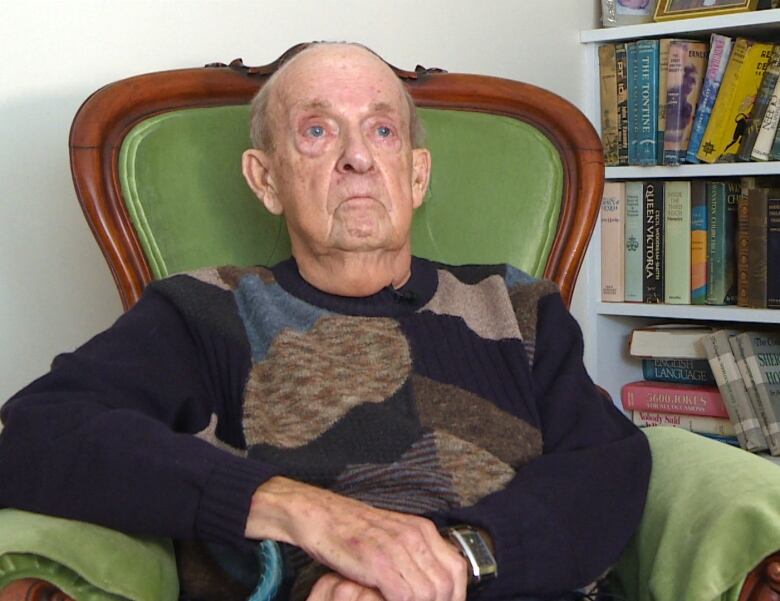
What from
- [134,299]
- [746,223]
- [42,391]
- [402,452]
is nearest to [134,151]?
[134,299]

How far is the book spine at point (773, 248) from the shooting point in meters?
2.61

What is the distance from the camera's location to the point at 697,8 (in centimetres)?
270

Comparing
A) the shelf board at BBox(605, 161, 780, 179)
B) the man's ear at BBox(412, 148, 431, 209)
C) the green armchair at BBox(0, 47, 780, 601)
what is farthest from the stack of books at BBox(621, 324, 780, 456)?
the man's ear at BBox(412, 148, 431, 209)

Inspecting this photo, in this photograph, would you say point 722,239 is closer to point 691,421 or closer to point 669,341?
point 669,341

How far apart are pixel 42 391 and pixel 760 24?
1937 millimetres

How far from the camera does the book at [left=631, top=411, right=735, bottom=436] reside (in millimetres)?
2752

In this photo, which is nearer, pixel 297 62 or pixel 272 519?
pixel 272 519

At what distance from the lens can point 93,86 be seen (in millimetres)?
1830

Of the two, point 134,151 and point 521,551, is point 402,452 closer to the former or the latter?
point 521,551

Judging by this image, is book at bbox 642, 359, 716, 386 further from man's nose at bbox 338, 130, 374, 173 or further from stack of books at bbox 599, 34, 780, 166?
man's nose at bbox 338, 130, 374, 173

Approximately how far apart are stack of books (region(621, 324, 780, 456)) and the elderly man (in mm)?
1321

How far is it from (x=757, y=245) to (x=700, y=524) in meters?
1.58

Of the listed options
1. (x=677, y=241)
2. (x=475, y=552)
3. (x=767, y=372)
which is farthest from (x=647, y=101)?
(x=475, y=552)

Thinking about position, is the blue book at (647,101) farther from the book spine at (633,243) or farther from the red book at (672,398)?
the red book at (672,398)
